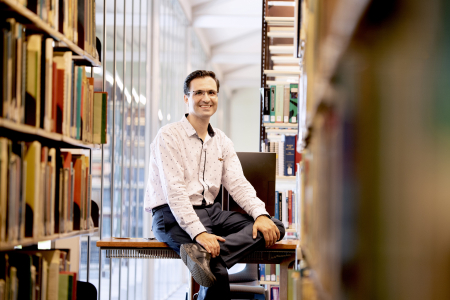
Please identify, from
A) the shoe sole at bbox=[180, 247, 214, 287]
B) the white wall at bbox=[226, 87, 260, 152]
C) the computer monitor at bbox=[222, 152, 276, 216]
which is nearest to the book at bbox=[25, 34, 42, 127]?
the shoe sole at bbox=[180, 247, 214, 287]

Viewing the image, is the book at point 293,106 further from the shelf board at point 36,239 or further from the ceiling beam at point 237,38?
the ceiling beam at point 237,38

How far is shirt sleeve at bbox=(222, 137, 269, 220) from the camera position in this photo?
8.40 feet

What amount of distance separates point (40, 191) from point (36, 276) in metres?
0.27

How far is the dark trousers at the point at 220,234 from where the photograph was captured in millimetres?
2195

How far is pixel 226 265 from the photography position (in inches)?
89.7

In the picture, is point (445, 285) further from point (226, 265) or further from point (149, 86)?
point (149, 86)

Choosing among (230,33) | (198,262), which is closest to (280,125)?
(198,262)

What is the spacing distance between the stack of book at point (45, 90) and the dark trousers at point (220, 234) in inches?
23.1

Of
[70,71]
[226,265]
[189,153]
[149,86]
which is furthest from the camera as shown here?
[149,86]

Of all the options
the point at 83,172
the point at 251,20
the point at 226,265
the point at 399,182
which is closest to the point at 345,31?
the point at 399,182

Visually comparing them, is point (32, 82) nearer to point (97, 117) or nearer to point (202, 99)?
point (97, 117)

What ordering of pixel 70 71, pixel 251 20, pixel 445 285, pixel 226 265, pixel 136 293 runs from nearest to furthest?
1. pixel 445 285
2. pixel 70 71
3. pixel 226 265
4. pixel 136 293
5. pixel 251 20

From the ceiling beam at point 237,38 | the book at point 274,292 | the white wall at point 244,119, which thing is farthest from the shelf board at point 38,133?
the white wall at point 244,119

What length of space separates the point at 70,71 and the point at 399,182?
1.54 meters
